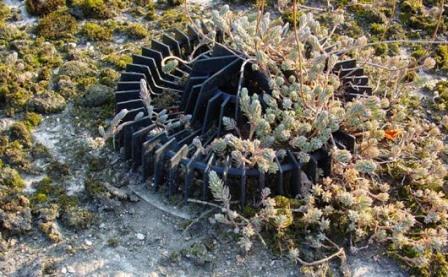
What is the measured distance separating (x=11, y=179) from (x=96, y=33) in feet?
9.22

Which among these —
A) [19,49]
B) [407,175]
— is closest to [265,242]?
[407,175]

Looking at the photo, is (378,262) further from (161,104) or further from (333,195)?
(161,104)

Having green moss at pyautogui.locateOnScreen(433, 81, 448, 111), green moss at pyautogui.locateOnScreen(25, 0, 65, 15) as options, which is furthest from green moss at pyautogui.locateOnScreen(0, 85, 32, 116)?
green moss at pyautogui.locateOnScreen(433, 81, 448, 111)

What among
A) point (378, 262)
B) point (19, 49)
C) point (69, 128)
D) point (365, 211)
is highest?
point (19, 49)

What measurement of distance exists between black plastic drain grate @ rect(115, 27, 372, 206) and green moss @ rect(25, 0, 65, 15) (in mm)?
2337

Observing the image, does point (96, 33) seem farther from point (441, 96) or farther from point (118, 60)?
point (441, 96)

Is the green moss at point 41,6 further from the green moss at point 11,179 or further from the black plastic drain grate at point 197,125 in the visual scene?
the green moss at point 11,179

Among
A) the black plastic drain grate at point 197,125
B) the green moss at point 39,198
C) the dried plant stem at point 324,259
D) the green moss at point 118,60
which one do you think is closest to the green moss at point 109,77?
the green moss at point 118,60

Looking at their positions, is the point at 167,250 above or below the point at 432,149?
below

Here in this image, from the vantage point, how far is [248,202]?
→ 5.69 m

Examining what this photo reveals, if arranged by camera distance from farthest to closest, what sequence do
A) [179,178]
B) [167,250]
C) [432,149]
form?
[432,149] → [179,178] → [167,250]

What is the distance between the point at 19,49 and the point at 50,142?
1.84 meters

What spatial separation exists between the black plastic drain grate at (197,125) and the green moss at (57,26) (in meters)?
1.71

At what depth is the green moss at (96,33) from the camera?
8.05 m
